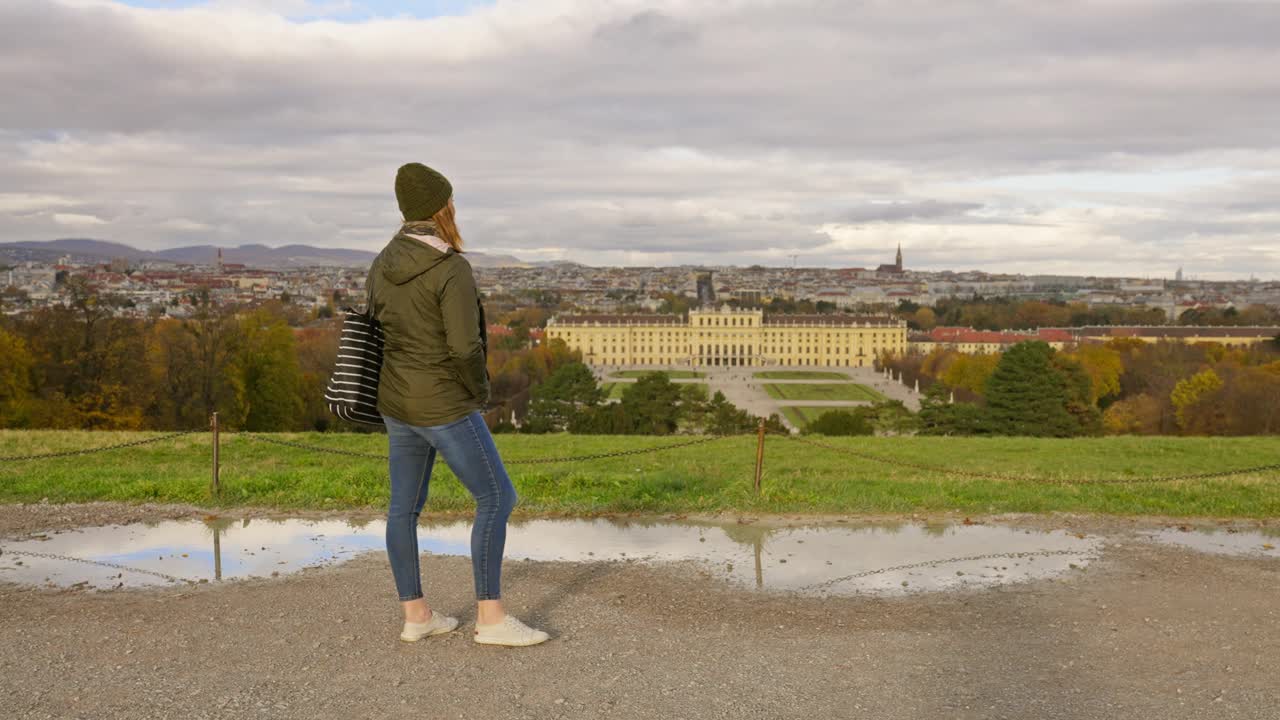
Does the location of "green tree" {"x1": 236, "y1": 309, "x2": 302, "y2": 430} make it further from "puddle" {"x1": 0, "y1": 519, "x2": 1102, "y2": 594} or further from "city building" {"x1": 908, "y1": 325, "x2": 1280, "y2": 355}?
"city building" {"x1": 908, "y1": 325, "x2": 1280, "y2": 355}

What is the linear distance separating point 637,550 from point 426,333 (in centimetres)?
248

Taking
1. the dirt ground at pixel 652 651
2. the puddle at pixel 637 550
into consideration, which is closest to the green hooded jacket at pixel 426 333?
the dirt ground at pixel 652 651

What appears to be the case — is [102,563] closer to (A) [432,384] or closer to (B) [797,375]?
(A) [432,384]

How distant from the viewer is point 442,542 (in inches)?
243

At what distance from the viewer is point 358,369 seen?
404 cm

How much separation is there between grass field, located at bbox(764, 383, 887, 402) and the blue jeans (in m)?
59.9

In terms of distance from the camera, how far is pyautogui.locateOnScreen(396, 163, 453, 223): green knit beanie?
A: 13.2 feet

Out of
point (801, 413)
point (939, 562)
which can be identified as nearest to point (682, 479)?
point (939, 562)

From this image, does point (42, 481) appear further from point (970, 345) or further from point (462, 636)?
point (970, 345)

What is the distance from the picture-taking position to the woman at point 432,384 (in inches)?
154

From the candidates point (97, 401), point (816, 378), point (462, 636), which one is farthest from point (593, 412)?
point (816, 378)

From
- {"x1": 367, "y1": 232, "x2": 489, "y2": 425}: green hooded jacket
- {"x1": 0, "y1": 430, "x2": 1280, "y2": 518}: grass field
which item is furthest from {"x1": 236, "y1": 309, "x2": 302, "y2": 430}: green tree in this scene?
{"x1": 367, "y1": 232, "x2": 489, "y2": 425}: green hooded jacket

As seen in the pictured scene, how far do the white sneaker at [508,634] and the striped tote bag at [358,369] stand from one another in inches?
36.3

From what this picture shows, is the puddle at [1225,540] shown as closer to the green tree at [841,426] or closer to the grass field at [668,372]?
the green tree at [841,426]
